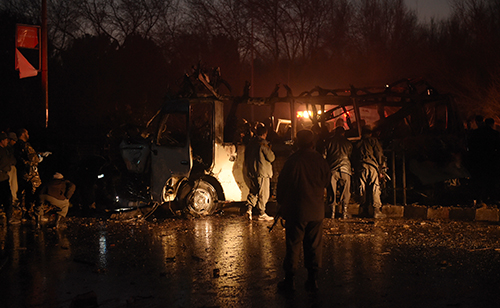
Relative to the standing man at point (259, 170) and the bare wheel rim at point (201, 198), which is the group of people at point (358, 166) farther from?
the bare wheel rim at point (201, 198)

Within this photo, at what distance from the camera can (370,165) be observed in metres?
10.8

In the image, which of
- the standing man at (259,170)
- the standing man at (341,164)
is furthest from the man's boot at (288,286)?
the standing man at (341,164)

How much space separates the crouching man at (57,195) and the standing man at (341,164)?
5.27m

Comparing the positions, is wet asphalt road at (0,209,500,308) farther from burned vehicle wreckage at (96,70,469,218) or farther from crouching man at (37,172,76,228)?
burned vehicle wreckage at (96,70,469,218)

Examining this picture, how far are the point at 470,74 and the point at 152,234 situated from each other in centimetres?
2025

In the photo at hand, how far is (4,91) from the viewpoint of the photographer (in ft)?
76.7

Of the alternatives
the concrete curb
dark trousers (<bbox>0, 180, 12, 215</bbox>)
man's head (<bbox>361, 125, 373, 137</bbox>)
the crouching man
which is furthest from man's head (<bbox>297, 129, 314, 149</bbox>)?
dark trousers (<bbox>0, 180, 12, 215</bbox>)

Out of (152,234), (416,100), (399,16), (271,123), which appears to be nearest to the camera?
(152,234)

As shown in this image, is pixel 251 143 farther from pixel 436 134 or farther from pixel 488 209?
pixel 488 209

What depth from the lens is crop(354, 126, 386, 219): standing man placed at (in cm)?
1082

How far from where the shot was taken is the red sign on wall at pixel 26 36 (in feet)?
55.2

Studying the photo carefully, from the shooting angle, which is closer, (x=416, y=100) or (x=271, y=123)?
(x=416, y=100)

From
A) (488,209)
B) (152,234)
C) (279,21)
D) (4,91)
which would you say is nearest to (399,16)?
(279,21)

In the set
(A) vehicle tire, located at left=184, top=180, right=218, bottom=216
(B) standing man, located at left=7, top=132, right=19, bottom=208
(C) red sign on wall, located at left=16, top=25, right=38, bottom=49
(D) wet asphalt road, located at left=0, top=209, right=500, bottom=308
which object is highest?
(C) red sign on wall, located at left=16, top=25, right=38, bottom=49
